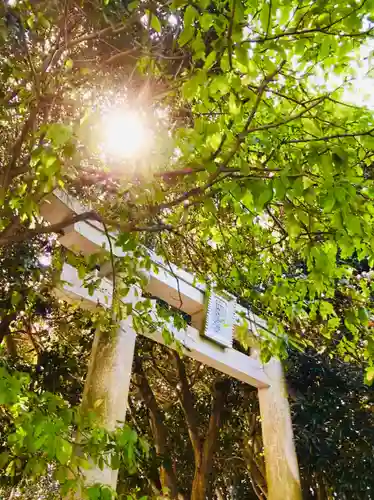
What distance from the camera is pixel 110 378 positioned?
2867mm

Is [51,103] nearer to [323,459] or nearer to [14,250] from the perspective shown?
[14,250]

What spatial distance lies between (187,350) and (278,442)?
1742 mm

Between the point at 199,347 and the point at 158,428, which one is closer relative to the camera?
the point at 199,347

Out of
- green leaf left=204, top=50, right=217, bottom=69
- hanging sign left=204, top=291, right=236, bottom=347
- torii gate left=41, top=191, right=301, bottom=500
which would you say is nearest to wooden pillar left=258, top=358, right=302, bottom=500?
torii gate left=41, top=191, right=301, bottom=500

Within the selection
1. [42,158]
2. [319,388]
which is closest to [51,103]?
[42,158]

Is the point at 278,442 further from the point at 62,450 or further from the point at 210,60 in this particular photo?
the point at 210,60

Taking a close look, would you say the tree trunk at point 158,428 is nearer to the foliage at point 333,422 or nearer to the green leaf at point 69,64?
the foliage at point 333,422

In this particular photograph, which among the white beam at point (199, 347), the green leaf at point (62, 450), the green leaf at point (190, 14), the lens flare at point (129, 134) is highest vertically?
the white beam at point (199, 347)

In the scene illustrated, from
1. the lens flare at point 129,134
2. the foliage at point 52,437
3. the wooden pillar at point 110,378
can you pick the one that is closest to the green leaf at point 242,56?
the lens flare at point 129,134

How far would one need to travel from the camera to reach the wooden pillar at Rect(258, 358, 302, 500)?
3.58 m

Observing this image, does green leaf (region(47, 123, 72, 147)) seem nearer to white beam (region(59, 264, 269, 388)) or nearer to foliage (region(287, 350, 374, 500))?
white beam (region(59, 264, 269, 388))

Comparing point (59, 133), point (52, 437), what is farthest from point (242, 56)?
point (52, 437)

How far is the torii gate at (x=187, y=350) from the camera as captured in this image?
9.08 ft

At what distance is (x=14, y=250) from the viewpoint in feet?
10.0
